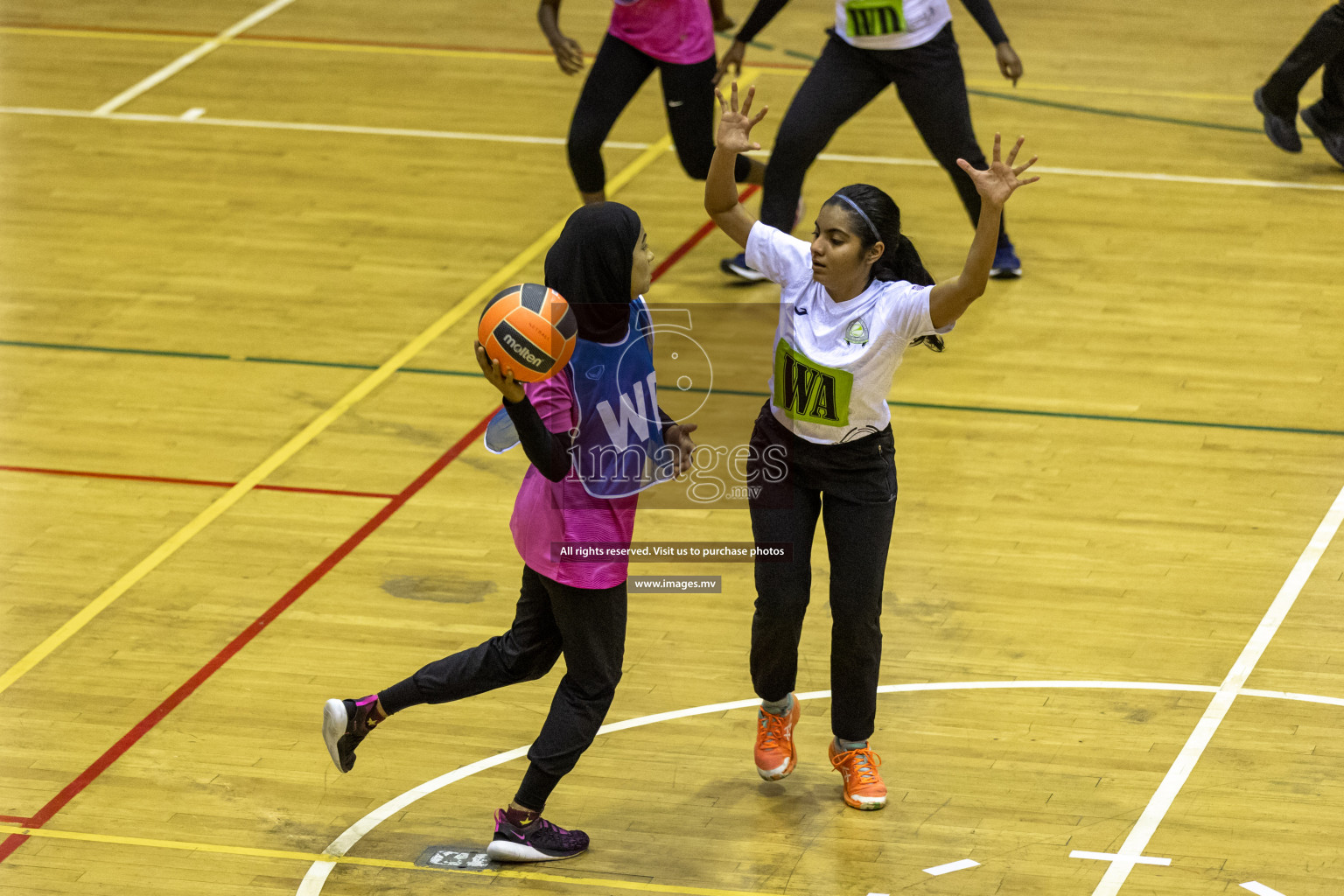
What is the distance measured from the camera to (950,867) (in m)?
4.08

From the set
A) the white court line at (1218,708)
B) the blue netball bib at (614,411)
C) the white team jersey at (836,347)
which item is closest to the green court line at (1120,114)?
the white court line at (1218,708)

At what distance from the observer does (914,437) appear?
6.46m

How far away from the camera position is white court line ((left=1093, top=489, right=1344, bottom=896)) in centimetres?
410

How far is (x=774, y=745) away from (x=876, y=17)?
3.79 meters

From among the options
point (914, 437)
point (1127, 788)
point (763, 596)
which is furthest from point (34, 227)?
point (1127, 788)

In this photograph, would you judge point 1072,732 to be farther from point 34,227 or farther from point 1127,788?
point 34,227

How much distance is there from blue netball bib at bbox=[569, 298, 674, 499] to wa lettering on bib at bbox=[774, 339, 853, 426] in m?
0.39

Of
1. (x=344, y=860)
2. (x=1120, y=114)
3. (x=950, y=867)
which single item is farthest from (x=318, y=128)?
(x=950, y=867)

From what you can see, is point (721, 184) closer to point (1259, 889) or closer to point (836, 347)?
point (836, 347)

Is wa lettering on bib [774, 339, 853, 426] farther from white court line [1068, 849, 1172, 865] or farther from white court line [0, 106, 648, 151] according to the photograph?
white court line [0, 106, 648, 151]

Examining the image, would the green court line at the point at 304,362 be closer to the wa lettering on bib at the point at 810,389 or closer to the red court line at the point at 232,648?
the red court line at the point at 232,648

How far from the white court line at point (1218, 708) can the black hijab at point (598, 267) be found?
5.96ft

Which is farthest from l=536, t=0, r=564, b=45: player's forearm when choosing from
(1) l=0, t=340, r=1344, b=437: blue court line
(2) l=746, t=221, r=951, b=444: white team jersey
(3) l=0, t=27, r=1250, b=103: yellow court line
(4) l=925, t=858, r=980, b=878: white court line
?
(4) l=925, t=858, r=980, b=878: white court line

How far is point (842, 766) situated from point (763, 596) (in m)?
0.53
